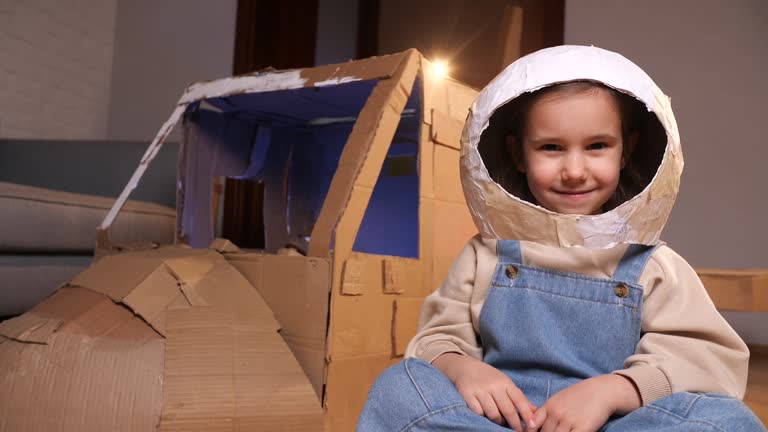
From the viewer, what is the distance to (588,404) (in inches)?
22.0

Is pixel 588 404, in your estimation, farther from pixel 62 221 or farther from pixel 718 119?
pixel 62 221

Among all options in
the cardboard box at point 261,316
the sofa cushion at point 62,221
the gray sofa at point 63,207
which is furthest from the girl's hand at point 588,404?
the gray sofa at point 63,207

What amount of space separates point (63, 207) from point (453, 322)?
1328mm

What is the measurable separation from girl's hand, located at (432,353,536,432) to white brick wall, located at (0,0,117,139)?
251 cm

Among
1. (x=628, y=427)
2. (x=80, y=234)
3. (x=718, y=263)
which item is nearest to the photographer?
(x=628, y=427)

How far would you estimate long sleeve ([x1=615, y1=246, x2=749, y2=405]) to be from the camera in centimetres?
58

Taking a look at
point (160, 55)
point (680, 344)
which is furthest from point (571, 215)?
point (160, 55)

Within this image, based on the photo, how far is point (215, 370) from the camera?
2.81 feet

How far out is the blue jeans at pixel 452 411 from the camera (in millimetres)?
538

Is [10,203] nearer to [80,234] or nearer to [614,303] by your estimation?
[80,234]

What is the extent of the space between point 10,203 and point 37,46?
1.35 m

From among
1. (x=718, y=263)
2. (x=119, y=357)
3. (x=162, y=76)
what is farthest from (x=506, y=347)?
(x=162, y=76)

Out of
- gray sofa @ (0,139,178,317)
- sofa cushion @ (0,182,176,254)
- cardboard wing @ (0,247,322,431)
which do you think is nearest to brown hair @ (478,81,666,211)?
cardboard wing @ (0,247,322,431)

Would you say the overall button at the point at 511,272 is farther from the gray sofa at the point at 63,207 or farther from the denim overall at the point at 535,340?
the gray sofa at the point at 63,207
